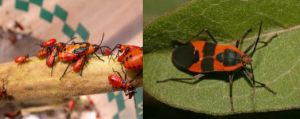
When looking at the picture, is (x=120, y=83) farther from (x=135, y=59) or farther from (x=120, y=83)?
(x=135, y=59)

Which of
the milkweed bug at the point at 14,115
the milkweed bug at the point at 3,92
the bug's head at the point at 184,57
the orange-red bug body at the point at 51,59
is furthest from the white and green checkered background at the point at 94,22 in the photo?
the milkweed bug at the point at 14,115

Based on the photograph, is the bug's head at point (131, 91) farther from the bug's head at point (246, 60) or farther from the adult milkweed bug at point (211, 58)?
the bug's head at point (246, 60)

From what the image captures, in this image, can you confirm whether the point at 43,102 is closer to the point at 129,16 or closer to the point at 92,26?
the point at 92,26

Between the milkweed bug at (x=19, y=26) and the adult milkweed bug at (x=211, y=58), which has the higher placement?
the milkweed bug at (x=19, y=26)

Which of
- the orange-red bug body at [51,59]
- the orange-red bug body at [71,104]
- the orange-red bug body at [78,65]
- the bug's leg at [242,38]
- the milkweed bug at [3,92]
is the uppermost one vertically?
the bug's leg at [242,38]

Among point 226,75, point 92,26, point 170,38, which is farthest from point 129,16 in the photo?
point 92,26

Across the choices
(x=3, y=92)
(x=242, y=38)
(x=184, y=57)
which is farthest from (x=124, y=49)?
(x=3, y=92)
